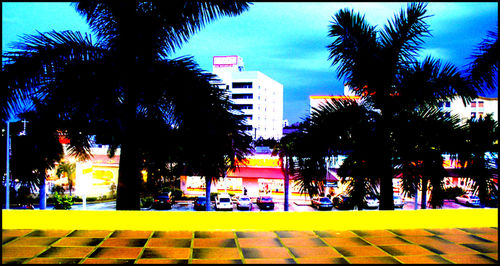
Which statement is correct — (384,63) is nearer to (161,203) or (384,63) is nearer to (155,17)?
(155,17)

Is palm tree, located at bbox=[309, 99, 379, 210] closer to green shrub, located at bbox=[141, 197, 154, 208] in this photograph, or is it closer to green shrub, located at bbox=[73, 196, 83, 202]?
green shrub, located at bbox=[141, 197, 154, 208]

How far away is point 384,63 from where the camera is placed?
18.6ft

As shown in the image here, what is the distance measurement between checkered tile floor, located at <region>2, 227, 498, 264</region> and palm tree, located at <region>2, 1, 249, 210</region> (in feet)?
6.95

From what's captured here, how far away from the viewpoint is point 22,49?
4.41 metres

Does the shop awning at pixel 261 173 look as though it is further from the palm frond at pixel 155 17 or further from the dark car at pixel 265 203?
the palm frond at pixel 155 17

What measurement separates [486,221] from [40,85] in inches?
194

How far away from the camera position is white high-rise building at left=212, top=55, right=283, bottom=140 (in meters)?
57.9

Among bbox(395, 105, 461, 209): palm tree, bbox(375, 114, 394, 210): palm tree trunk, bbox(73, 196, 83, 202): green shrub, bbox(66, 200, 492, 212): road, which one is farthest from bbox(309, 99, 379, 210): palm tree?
bbox(73, 196, 83, 202): green shrub

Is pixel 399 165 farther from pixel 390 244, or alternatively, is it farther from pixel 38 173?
pixel 38 173

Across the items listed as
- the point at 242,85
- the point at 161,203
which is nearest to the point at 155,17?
the point at 161,203

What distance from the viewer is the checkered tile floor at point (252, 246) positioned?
213 cm

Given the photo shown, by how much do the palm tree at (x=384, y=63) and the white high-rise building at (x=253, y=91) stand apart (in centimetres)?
4886

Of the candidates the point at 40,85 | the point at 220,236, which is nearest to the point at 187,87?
the point at 40,85

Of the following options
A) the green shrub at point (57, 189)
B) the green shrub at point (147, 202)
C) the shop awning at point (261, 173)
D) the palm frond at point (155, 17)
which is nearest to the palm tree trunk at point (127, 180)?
the palm frond at point (155, 17)
